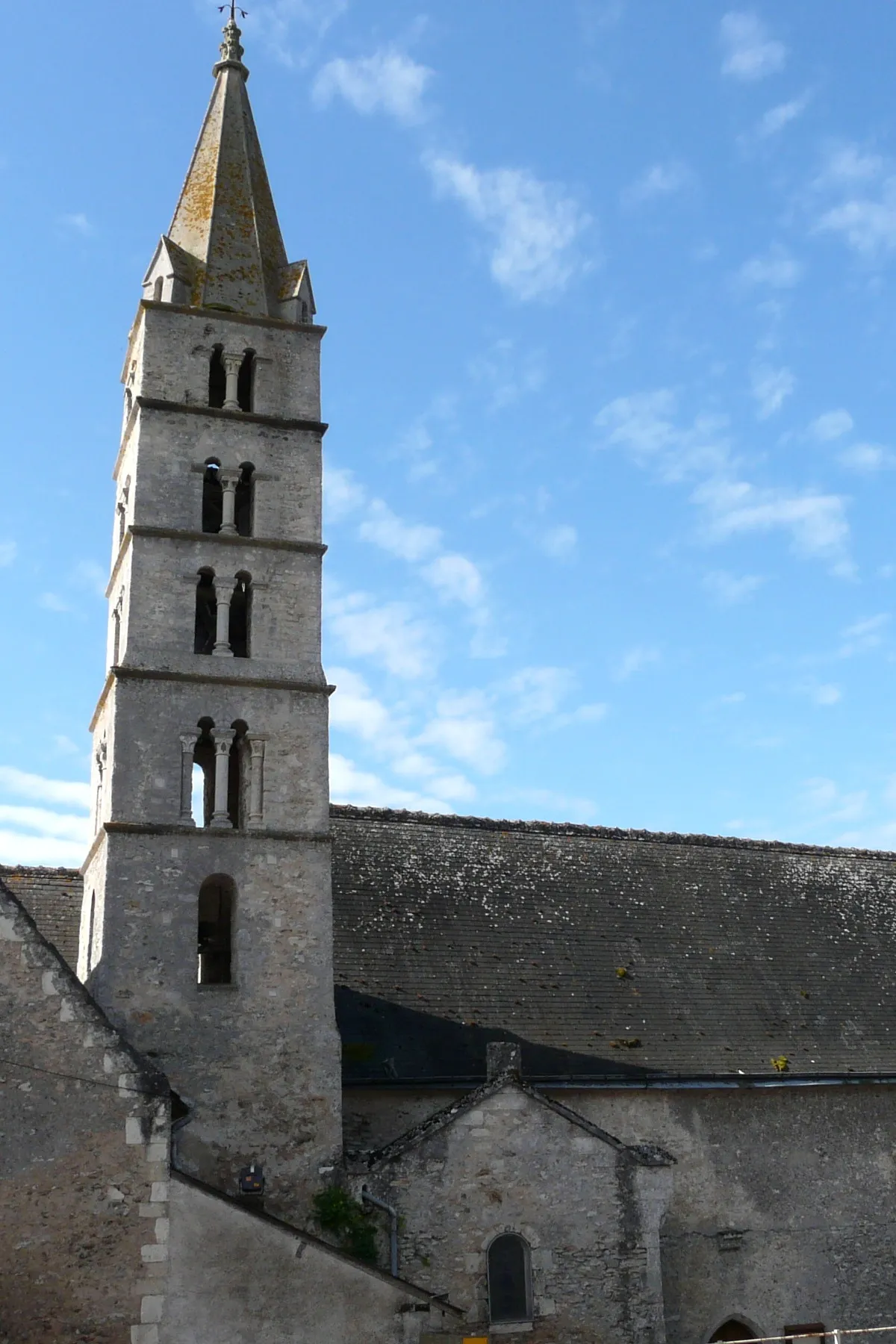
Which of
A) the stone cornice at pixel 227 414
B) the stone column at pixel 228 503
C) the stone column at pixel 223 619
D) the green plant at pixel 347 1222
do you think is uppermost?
the stone cornice at pixel 227 414

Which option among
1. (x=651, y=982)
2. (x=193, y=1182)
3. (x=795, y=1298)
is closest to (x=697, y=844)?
(x=651, y=982)

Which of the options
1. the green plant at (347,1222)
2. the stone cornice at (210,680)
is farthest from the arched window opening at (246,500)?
the green plant at (347,1222)

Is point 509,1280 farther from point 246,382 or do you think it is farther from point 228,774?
point 246,382

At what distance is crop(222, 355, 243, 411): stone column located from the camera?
21166 mm

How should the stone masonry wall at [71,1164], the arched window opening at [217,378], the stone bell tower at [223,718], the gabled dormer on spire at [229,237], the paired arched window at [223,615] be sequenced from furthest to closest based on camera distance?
the gabled dormer on spire at [229,237] < the arched window opening at [217,378] < the paired arched window at [223,615] < the stone bell tower at [223,718] < the stone masonry wall at [71,1164]

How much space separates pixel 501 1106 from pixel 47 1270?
19.9 ft

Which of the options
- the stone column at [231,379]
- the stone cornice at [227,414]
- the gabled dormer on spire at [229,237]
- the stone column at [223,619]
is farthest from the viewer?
the gabled dormer on spire at [229,237]

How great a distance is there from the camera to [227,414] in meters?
21.0

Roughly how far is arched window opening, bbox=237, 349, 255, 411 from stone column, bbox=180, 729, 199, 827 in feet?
19.1

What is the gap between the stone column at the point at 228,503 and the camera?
20391 millimetres

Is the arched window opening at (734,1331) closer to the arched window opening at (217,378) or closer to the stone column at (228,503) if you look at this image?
the stone column at (228,503)

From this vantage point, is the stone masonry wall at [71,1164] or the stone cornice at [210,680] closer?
the stone masonry wall at [71,1164]

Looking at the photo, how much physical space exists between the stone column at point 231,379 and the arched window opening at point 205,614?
2801 millimetres

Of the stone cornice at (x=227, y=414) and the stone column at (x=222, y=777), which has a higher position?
the stone cornice at (x=227, y=414)
